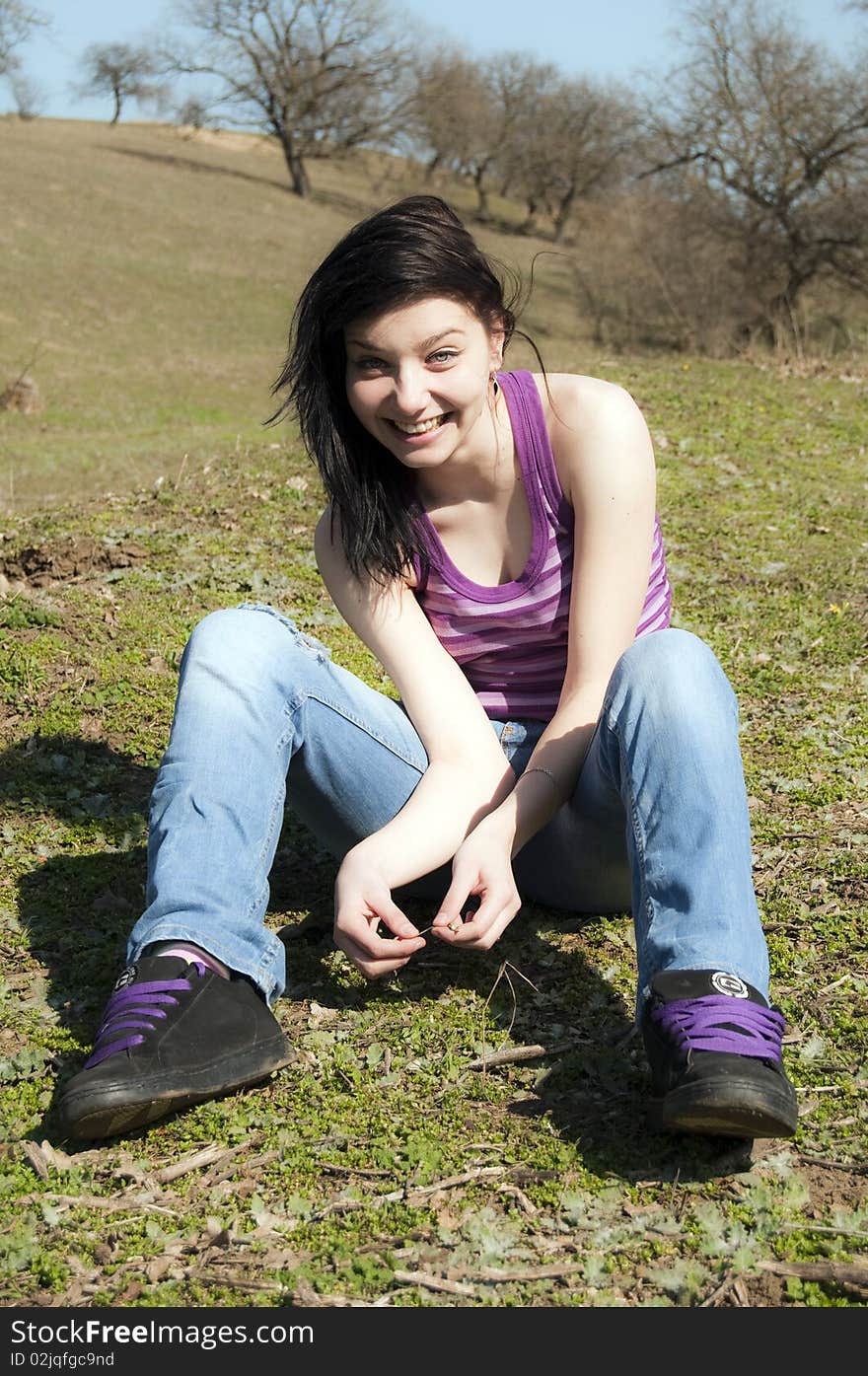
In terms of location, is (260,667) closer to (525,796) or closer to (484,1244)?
(525,796)

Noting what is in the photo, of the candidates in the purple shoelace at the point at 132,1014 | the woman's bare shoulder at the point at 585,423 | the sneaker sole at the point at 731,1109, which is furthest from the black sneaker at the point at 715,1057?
the woman's bare shoulder at the point at 585,423

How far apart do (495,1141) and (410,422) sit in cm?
142

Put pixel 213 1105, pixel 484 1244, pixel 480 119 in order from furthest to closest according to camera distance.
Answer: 1. pixel 480 119
2. pixel 213 1105
3. pixel 484 1244

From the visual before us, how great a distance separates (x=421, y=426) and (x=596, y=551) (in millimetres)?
456

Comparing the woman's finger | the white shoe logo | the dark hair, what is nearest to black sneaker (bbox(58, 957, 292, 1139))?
the woman's finger

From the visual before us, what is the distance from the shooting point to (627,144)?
71.7ft

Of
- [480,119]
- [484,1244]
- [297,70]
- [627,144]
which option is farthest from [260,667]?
[480,119]

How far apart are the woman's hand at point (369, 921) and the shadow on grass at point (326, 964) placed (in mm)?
370

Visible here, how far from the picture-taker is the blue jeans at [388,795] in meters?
2.12

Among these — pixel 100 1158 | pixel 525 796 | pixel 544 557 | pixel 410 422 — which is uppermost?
pixel 410 422

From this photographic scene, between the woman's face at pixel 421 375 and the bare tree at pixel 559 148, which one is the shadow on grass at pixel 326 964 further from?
the bare tree at pixel 559 148

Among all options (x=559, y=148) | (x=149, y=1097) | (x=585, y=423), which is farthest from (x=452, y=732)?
(x=559, y=148)

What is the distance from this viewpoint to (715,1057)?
1.92 metres

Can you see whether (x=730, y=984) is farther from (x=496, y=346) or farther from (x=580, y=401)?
(x=496, y=346)
